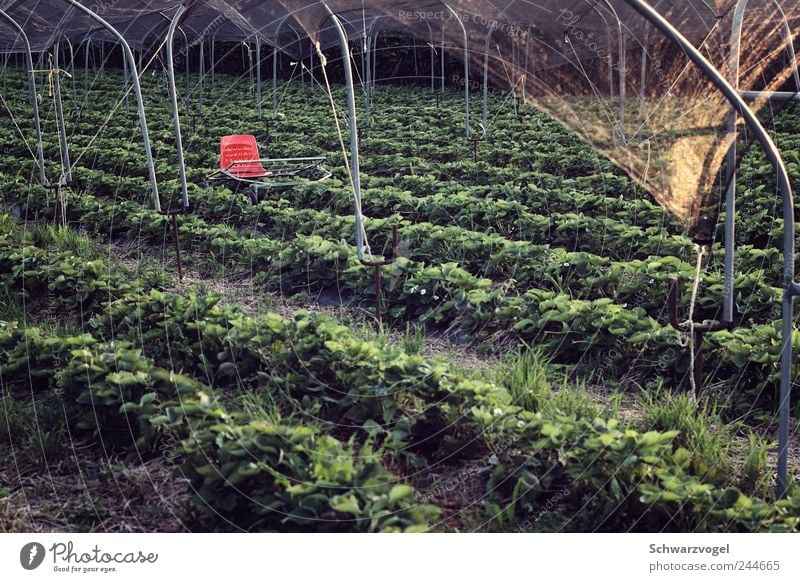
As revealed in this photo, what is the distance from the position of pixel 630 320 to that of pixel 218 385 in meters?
2.28

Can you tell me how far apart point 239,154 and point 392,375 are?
5224 millimetres

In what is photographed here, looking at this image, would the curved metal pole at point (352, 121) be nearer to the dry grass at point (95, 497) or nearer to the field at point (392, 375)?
the field at point (392, 375)

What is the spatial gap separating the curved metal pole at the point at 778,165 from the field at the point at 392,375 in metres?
0.23

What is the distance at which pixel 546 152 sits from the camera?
35.5 ft

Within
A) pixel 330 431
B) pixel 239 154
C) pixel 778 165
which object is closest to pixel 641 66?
pixel 778 165

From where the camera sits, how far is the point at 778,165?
10.8ft

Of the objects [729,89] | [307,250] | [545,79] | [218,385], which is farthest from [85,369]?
[545,79]

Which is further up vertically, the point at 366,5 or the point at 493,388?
the point at 366,5

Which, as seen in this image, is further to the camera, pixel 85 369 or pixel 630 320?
pixel 630 320

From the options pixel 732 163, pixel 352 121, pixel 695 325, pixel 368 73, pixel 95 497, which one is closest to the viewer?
pixel 732 163

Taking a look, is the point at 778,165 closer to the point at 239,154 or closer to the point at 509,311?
the point at 509,311

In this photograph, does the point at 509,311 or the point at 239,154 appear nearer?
the point at 509,311

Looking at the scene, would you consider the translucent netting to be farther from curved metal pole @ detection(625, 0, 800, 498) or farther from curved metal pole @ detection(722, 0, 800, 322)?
curved metal pole @ detection(625, 0, 800, 498)

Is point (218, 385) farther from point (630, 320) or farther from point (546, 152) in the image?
point (546, 152)
